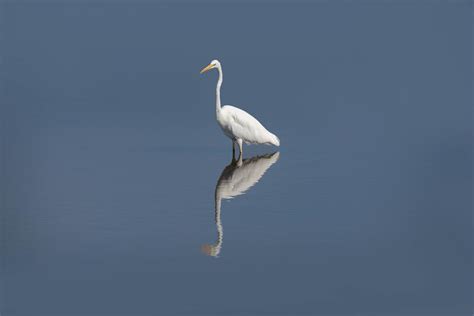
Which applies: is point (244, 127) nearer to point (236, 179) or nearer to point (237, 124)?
point (237, 124)

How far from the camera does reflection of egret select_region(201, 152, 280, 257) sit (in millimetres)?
11693

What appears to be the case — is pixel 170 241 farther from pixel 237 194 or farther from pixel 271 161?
pixel 271 161

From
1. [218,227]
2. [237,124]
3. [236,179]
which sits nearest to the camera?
[218,227]

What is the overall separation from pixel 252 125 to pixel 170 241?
7.49m

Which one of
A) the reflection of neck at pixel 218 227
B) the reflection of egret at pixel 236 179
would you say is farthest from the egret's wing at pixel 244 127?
the reflection of neck at pixel 218 227

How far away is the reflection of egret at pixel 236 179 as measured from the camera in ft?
38.4

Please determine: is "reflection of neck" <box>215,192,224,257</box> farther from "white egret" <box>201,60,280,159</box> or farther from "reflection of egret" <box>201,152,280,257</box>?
"white egret" <box>201,60,280,159</box>

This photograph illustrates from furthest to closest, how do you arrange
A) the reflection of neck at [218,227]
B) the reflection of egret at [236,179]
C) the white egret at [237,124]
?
the white egret at [237,124] < the reflection of egret at [236,179] < the reflection of neck at [218,227]

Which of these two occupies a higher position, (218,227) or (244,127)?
(244,127)

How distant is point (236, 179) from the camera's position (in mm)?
15398

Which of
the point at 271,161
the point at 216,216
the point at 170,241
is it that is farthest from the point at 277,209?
the point at 271,161

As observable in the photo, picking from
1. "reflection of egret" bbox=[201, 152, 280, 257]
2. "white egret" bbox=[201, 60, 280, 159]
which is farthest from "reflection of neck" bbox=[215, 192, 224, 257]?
"white egret" bbox=[201, 60, 280, 159]

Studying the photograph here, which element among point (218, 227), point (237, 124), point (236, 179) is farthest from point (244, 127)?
point (218, 227)

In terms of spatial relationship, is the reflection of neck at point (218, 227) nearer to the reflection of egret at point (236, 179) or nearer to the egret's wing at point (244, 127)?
the reflection of egret at point (236, 179)
